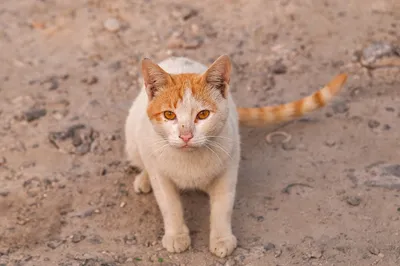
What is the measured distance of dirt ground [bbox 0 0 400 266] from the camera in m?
3.53

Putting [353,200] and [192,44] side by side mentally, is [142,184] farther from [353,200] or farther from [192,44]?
[192,44]

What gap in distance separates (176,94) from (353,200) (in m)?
1.39

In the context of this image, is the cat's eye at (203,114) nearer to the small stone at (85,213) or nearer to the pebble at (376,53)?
the small stone at (85,213)

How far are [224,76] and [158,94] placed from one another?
37 centimetres

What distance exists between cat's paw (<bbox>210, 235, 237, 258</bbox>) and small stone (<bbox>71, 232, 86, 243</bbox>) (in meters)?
0.79

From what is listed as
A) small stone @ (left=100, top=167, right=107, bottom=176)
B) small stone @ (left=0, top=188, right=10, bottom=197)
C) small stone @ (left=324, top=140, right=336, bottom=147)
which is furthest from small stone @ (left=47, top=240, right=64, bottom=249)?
small stone @ (left=324, top=140, right=336, bottom=147)

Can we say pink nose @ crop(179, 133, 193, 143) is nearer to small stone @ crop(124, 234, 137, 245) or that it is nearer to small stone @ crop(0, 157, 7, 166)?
small stone @ crop(124, 234, 137, 245)

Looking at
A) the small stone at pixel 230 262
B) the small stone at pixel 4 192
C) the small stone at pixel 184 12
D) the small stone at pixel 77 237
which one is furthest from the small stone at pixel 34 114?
the small stone at pixel 230 262

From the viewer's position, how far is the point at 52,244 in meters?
3.56

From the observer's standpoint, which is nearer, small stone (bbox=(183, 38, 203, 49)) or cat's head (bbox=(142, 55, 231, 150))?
cat's head (bbox=(142, 55, 231, 150))

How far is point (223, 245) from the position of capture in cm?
339

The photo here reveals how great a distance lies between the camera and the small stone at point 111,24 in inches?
221

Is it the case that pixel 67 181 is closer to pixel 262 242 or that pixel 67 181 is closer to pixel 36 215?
pixel 36 215

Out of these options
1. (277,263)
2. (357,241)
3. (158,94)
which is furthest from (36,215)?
(357,241)
